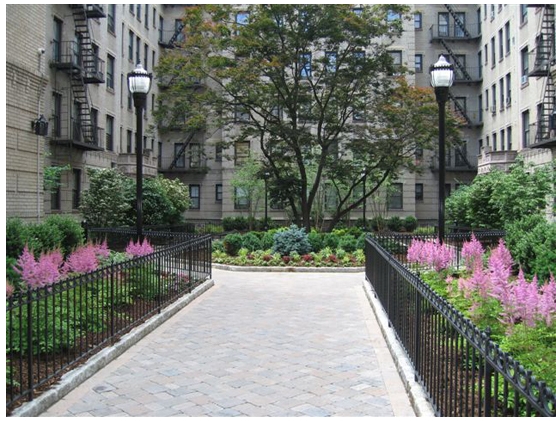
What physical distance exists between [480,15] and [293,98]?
2750 cm

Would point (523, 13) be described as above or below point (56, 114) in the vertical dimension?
above

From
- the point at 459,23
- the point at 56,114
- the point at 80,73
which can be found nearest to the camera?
the point at 56,114

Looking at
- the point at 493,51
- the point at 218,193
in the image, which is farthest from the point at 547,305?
the point at 218,193

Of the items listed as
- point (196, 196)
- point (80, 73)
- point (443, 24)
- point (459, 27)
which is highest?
point (443, 24)

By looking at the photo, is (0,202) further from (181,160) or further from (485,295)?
(181,160)

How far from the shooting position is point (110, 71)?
3334 centimetres

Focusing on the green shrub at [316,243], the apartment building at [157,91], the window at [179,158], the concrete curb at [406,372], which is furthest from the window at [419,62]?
the concrete curb at [406,372]

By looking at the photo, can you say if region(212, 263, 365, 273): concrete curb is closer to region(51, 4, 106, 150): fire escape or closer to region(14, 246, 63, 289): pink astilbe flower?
region(14, 246, 63, 289): pink astilbe flower

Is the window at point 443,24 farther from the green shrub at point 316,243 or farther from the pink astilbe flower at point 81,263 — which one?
the pink astilbe flower at point 81,263

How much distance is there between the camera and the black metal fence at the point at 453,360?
10.2 feet

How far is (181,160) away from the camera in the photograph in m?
44.4

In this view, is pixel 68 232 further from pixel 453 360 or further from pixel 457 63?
pixel 457 63

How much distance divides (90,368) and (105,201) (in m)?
19.2

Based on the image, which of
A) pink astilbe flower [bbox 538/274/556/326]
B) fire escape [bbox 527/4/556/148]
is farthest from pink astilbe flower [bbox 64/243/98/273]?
fire escape [bbox 527/4/556/148]
